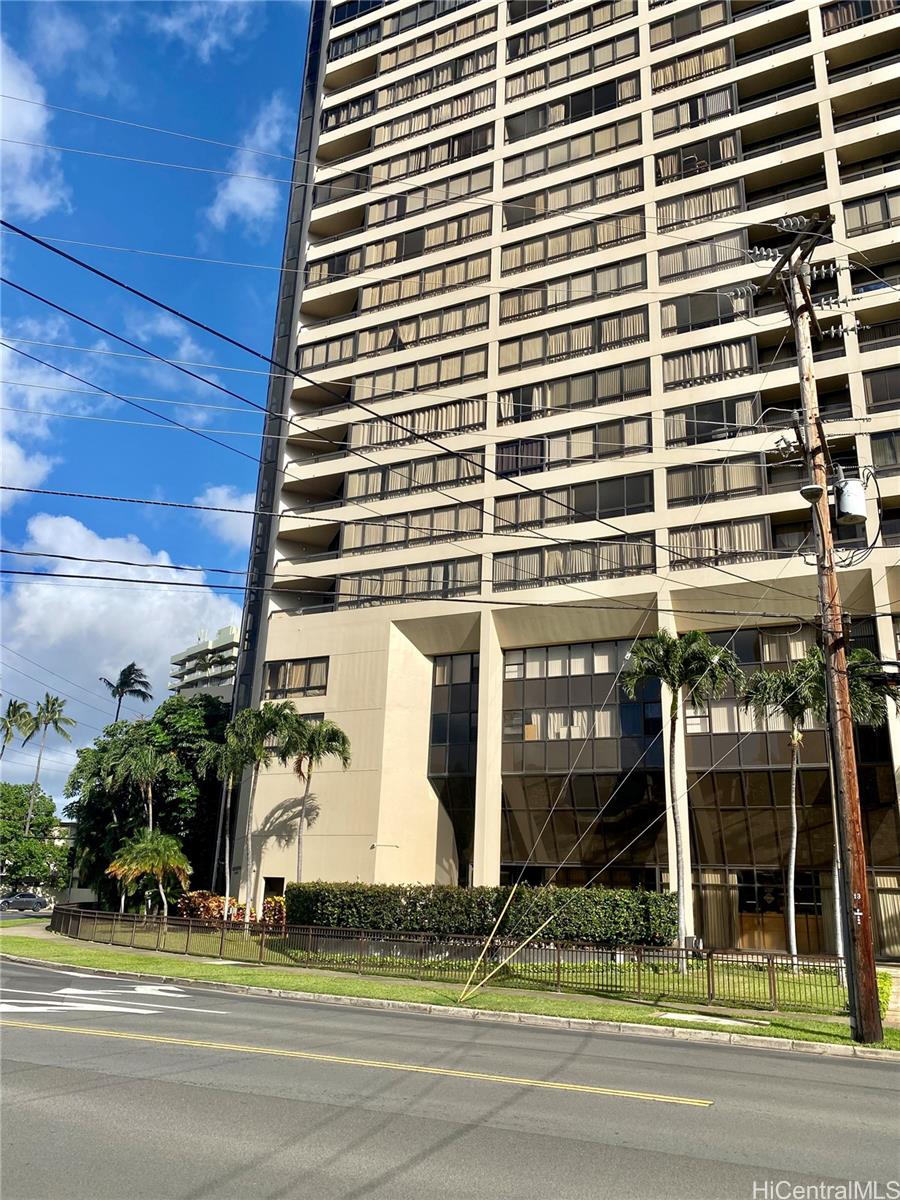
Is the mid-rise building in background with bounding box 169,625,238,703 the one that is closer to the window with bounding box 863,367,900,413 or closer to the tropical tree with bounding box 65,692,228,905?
the tropical tree with bounding box 65,692,228,905

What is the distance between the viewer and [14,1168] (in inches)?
241

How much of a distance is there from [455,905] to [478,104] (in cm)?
3821

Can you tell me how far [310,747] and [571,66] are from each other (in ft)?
112

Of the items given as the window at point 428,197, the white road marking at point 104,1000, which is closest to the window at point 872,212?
the window at point 428,197

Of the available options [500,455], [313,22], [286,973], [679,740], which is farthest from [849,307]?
[313,22]

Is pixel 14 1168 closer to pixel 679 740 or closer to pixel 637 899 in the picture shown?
pixel 637 899

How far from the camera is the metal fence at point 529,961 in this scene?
62.2ft

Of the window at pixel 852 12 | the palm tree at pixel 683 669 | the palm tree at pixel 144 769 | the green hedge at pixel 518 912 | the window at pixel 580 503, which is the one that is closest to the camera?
the green hedge at pixel 518 912

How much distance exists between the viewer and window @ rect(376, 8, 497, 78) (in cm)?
4444

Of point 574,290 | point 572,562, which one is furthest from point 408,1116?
point 574,290

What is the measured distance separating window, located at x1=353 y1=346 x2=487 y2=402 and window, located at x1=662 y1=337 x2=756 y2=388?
8.60m

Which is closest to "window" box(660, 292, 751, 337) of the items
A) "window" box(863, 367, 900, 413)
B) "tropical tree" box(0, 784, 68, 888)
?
"window" box(863, 367, 900, 413)

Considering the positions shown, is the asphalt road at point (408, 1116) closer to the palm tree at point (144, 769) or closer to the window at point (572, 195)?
the palm tree at point (144, 769)

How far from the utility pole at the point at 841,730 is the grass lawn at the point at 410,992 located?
30.8 inches
